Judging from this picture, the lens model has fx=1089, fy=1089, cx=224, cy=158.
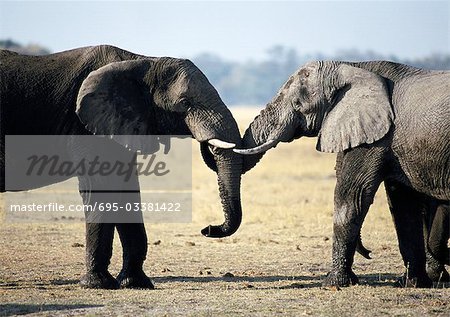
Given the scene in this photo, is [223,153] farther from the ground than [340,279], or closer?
farther from the ground

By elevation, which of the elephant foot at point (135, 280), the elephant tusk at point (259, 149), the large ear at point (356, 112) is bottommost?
the elephant foot at point (135, 280)

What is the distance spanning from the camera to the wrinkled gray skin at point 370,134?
41.8 feet

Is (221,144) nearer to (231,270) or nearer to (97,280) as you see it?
(97,280)

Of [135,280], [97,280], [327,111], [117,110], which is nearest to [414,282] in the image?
[327,111]

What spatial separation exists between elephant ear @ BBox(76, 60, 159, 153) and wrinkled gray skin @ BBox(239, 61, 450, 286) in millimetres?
1337

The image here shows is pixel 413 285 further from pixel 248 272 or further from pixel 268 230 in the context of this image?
pixel 268 230

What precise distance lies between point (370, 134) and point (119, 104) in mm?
3062

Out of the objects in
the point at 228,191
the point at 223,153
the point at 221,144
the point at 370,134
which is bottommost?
the point at 228,191

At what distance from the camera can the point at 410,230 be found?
13586 millimetres

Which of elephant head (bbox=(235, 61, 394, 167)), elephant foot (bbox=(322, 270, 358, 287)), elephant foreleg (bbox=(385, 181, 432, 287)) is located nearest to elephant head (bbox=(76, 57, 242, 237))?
elephant head (bbox=(235, 61, 394, 167))

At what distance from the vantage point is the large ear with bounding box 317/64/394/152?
12930 mm

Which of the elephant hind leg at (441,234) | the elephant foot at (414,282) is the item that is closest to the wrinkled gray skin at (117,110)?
the elephant foot at (414,282)

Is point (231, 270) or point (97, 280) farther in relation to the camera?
point (231, 270)

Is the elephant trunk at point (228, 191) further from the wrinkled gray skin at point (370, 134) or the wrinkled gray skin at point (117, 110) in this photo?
the wrinkled gray skin at point (370, 134)
